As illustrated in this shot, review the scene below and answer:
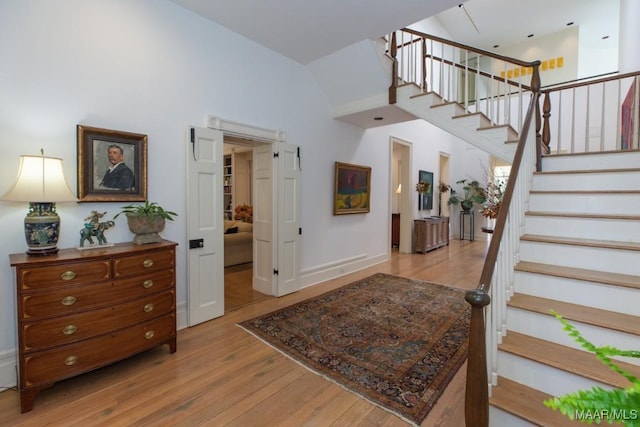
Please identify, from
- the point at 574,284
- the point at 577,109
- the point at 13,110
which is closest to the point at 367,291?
the point at 574,284

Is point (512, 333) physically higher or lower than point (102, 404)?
higher

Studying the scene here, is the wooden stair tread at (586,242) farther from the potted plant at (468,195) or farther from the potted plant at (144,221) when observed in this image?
the potted plant at (468,195)

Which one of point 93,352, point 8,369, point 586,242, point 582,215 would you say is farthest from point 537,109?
point 8,369

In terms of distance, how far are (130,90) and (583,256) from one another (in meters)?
4.13

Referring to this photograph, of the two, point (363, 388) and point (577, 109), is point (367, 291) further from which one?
point (577, 109)

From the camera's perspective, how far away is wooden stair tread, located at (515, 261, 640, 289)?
1888 millimetres

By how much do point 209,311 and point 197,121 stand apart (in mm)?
2132

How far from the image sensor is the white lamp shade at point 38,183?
1958mm

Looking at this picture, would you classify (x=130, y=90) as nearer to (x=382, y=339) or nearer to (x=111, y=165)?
(x=111, y=165)

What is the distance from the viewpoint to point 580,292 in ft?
6.60

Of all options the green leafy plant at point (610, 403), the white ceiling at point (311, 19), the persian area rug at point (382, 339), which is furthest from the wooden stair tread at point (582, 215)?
the green leafy plant at point (610, 403)

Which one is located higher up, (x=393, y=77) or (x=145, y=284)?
(x=393, y=77)

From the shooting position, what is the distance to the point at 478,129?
149 inches

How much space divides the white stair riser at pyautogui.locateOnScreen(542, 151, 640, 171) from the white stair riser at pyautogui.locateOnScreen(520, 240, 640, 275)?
133 cm
